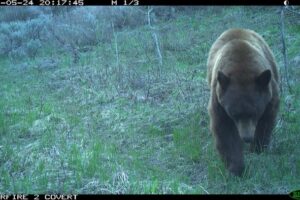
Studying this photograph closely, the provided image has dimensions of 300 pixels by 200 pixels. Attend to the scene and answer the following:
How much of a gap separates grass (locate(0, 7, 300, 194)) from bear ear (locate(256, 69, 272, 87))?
3.35 ft

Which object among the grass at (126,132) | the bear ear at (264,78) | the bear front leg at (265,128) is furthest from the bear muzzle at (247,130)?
the bear front leg at (265,128)

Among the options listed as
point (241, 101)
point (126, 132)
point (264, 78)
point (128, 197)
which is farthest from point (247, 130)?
point (126, 132)

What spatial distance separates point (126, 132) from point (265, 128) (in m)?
2.21

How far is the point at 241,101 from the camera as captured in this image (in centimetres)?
501

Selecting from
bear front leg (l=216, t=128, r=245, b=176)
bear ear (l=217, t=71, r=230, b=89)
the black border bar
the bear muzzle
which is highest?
bear ear (l=217, t=71, r=230, b=89)

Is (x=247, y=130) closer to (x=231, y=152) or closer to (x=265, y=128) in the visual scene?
(x=231, y=152)

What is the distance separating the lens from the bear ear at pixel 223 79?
16.6ft

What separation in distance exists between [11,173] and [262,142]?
10.1 feet

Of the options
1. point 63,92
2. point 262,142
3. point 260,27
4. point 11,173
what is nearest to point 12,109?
point 63,92

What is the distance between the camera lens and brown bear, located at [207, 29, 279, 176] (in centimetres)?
502

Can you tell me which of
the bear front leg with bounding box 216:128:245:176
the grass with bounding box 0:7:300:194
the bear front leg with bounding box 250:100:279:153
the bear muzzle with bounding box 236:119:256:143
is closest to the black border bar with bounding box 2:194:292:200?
the grass with bounding box 0:7:300:194

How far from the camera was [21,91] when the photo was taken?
32.4 feet

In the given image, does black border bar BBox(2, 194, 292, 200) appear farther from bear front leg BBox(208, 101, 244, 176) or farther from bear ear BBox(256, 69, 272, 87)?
bear ear BBox(256, 69, 272, 87)

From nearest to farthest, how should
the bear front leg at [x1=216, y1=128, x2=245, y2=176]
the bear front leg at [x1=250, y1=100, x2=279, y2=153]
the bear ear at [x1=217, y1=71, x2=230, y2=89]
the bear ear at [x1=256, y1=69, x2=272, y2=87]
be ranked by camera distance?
the bear ear at [x1=256, y1=69, x2=272, y2=87] < the bear ear at [x1=217, y1=71, x2=230, y2=89] < the bear front leg at [x1=216, y1=128, x2=245, y2=176] < the bear front leg at [x1=250, y1=100, x2=279, y2=153]
